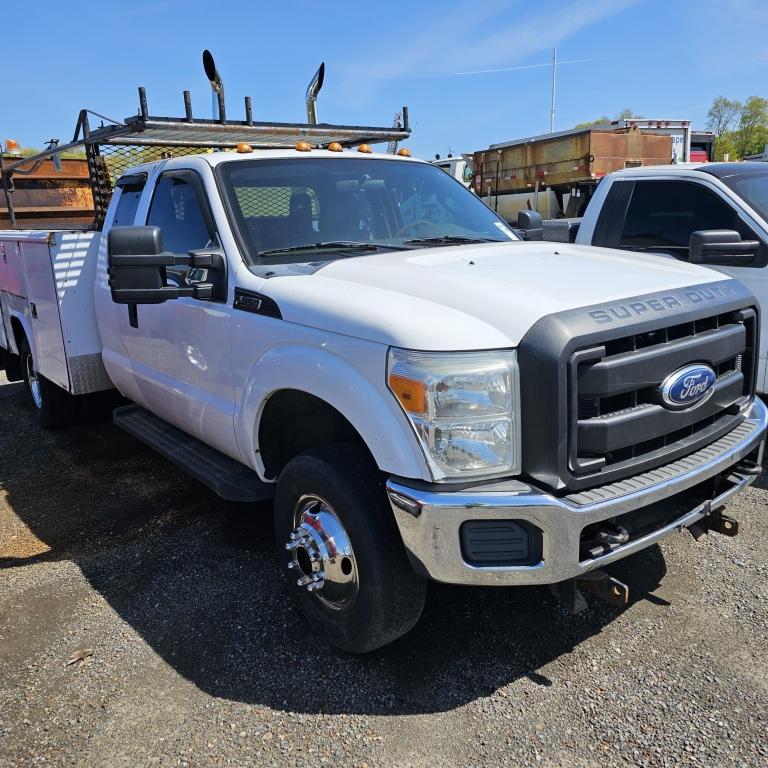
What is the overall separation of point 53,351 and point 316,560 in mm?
3340

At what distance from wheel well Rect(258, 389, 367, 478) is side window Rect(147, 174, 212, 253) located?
934 millimetres

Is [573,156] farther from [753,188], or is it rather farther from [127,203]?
[127,203]

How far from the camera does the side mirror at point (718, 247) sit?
13.8 feet

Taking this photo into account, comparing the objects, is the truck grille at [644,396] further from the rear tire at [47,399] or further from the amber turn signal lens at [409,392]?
the rear tire at [47,399]

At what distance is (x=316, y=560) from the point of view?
298 centimetres

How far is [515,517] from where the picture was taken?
2375 mm

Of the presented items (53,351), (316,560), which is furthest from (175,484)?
(316,560)

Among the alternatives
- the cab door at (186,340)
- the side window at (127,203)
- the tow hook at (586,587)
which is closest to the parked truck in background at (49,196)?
the side window at (127,203)

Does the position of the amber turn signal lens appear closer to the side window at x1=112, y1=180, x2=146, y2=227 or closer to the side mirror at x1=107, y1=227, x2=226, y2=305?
the side mirror at x1=107, y1=227, x2=226, y2=305

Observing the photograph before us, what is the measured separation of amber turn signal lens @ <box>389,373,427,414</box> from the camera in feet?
7.72

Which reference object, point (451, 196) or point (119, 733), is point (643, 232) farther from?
point (119, 733)

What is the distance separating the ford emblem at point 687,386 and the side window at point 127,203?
3.25m

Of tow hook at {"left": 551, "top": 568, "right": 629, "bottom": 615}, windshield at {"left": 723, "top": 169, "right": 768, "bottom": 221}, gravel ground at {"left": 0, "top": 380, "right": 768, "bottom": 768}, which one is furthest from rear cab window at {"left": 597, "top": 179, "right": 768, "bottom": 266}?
tow hook at {"left": 551, "top": 568, "right": 629, "bottom": 615}

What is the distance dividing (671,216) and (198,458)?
382 centimetres
